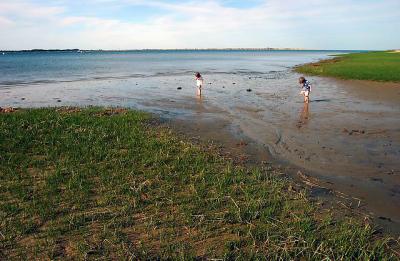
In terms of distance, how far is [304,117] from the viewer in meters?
18.2

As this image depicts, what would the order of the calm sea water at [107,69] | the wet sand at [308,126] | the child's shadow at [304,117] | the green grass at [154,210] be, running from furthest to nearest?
1. the calm sea water at [107,69]
2. the child's shadow at [304,117]
3. the wet sand at [308,126]
4. the green grass at [154,210]

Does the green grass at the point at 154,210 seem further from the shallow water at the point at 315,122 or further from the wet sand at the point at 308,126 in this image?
the shallow water at the point at 315,122

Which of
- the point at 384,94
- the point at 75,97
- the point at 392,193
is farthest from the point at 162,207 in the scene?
the point at 384,94

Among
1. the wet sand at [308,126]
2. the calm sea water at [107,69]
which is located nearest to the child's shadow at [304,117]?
the wet sand at [308,126]

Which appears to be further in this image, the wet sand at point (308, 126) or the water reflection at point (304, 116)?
the water reflection at point (304, 116)

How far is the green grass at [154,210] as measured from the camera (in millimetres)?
5824

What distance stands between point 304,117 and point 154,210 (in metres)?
13.0

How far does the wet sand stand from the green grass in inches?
64.3

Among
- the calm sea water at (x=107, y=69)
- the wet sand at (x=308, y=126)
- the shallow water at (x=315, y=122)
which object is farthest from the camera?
the calm sea water at (x=107, y=69)

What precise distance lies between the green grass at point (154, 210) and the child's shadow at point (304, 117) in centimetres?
699

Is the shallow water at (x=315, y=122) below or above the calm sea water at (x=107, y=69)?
below

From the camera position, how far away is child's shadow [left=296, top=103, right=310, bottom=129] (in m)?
16.5

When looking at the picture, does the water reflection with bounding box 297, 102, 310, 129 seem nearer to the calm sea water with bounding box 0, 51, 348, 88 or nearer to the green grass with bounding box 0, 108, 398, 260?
the green grass with bounding box 0, 108, 398, 260

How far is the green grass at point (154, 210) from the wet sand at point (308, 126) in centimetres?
163
